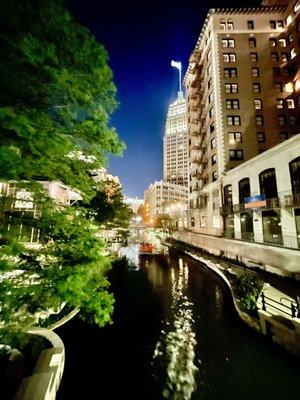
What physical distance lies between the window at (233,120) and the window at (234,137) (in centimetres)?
180

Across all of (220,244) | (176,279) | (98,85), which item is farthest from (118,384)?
(220,244)

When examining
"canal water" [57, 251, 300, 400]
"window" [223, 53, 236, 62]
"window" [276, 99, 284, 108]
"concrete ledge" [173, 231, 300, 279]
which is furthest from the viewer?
"window" [223, 53, 236, 62]

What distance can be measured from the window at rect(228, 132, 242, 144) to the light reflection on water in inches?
1178

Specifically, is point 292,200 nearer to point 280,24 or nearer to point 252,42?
point 252,42

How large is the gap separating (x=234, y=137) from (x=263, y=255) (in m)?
23.5

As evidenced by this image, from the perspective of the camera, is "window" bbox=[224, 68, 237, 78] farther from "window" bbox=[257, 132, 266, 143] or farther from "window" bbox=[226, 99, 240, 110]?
"window" bbox=[257, 132, 266, 143]

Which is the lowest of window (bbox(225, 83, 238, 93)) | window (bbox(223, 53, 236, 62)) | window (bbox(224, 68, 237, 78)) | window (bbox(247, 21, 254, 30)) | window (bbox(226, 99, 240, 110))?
window (bbox(226, 99, 240, 110))

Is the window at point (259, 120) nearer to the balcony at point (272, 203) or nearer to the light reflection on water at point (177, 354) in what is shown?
the balcony at point (272, 203)

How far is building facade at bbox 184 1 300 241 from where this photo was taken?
1490 inches

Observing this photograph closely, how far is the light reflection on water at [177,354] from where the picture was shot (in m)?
8.30

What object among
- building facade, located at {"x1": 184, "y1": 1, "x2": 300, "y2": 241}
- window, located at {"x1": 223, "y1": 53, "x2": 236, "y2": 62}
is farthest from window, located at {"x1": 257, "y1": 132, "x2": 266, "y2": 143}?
window, located at {"x1": 223, "y1": 53, "x2": 236, "y2": 62}

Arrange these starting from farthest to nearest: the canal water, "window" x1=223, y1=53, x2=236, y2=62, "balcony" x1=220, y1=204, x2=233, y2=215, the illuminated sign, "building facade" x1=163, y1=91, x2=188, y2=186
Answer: "building facade" x1=163, y1=91, x2=188, y2=186 < "window" x1=223, y1=53, x2=236, y2=62 < "balcony" x1=220, y1=204, x2=233, y2=215 < the illuminated sign < the canal water

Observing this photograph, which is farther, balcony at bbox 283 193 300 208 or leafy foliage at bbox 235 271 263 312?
balcony at bbox 283 193 300 208

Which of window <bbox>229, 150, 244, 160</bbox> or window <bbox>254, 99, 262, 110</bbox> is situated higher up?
window <bbox>254, 99, 262, 110</bbox>
